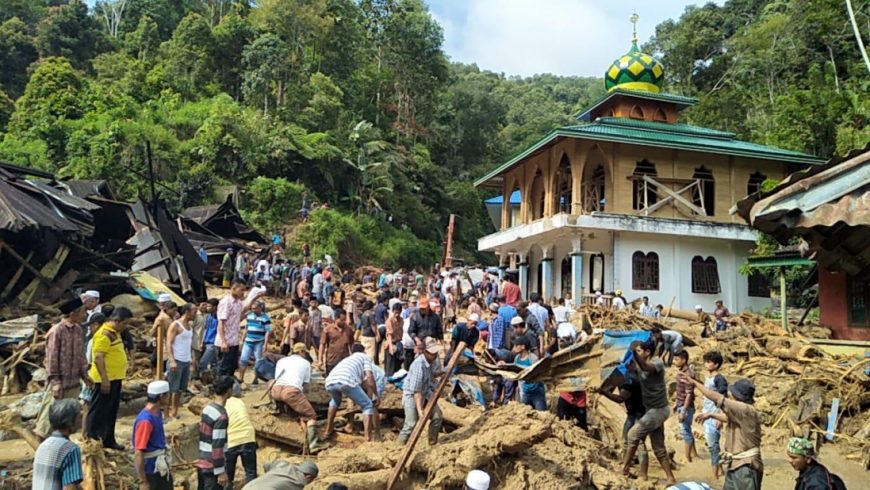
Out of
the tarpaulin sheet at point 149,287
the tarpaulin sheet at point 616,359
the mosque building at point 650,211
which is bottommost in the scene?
the tarpaulin sheet at point 616,359

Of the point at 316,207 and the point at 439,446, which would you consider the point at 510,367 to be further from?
the point at 316,207

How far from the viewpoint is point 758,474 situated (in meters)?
5.74

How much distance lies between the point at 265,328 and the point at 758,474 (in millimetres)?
8131

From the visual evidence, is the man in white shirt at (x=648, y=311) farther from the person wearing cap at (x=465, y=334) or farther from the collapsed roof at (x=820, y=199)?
the collapsed roof at (x=820, y=199)

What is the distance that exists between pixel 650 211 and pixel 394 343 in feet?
44.8

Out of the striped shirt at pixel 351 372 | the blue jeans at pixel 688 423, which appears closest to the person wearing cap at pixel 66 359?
the striped shirt at pixel 351 372

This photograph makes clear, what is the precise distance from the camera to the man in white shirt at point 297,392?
8656 mm

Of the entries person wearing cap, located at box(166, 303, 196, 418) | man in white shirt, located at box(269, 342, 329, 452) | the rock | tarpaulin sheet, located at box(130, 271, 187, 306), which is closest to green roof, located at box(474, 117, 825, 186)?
tarpaulin sheet, located at box(130, 271, 187, 306)

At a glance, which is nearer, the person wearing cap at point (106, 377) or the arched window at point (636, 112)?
the person wearing cap at point (106, 377)

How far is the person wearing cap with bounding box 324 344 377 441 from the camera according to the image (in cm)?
863

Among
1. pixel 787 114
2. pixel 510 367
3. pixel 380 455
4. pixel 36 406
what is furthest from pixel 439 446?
pixel 787 114

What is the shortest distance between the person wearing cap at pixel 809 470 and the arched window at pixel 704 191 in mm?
20028

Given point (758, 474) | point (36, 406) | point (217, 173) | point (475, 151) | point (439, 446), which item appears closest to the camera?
point (758, 474)

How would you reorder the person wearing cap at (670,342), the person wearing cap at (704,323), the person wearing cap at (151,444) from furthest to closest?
the person wearing cap at (704,323) < the person wearing cap at (670,342) < the person wearing cap at (151,444)
